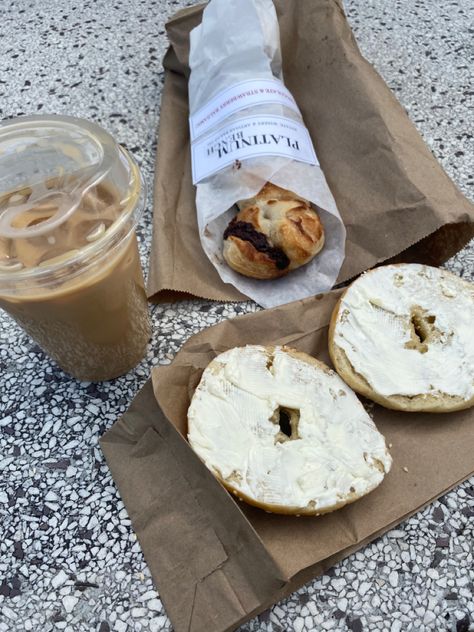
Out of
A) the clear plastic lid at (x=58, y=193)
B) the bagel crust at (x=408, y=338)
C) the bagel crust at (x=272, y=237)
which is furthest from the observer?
the bagel crust at (x=272, y=237)

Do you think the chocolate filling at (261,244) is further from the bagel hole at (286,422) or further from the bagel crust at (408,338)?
the bagel hole at (286,422)

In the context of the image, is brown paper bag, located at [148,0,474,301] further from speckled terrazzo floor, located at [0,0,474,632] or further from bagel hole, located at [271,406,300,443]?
bagel hole, located at [271,406,300,443]

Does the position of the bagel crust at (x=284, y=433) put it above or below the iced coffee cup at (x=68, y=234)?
below

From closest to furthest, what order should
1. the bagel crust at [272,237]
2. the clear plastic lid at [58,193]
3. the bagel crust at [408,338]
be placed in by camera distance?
the clear plastic lid at [58,193]
the bagel crust at [408,338]
the bagel crust at [272,237]

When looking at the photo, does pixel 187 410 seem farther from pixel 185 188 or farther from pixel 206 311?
pixel 185 188

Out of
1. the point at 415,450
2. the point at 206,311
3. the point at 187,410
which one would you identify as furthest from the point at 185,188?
the point at 415,450

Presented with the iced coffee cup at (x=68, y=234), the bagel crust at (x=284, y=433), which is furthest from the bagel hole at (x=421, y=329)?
the iced coffee cup at (x=68, y=234)

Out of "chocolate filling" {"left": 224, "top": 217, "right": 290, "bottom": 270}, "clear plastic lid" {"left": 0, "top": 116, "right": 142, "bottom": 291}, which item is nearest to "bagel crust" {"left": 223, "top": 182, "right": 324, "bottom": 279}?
"chocolate filling" {"left": 224, "top": 217, "right": 290, "bottom": 270}
